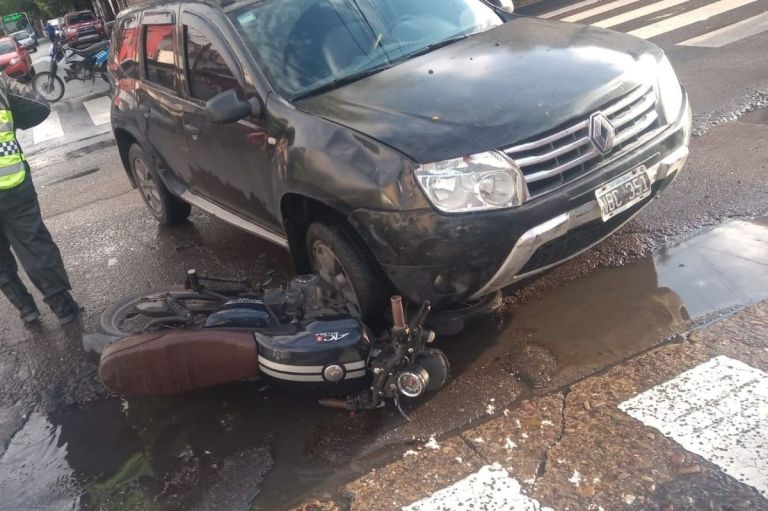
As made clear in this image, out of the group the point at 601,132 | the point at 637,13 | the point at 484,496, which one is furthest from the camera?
the point at 637,13

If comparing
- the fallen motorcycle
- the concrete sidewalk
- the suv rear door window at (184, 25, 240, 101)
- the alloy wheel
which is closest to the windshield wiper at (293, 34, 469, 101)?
the suv rear door window at (184, 25, 240, 101)

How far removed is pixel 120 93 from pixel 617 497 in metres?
5.07

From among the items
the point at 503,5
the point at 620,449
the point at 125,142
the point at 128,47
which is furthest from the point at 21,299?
the point at 620,449

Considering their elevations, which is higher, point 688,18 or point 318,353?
point 318,353

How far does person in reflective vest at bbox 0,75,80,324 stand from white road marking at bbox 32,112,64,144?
8.27 meters

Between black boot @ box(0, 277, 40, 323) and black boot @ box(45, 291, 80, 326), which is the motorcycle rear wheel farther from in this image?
black boot @ box(0, 277, 40, 323)

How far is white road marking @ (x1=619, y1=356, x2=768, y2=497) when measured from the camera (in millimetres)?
2633

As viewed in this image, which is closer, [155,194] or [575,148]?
[575,148]

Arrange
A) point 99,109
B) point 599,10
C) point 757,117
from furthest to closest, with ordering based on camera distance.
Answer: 1. point 99,109
2. point 599,10
3. point 757,117

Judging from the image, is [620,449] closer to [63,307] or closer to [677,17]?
[63,307]

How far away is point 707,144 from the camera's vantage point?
593cm

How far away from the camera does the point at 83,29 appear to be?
32.1m

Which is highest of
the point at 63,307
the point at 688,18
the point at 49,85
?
the point at 49,85

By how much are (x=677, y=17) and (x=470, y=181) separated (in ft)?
29.7
